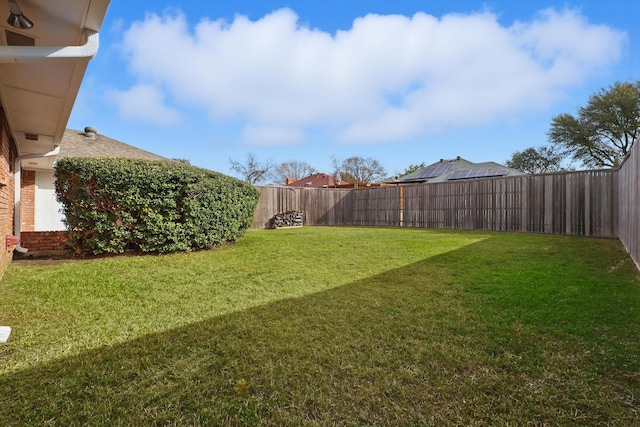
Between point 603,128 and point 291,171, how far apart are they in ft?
90.2

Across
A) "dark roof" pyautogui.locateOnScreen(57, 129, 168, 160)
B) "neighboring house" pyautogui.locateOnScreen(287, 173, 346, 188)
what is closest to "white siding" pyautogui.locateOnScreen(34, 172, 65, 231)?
"dark roof" pyautogui.locateOnScreen(57, 129, 168, 160)

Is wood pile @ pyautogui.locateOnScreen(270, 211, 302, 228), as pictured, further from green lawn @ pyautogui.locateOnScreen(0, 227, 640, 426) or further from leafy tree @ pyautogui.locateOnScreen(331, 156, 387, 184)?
leafy tree @ pyautogui.locateOnScreen(331, 156, 387, 184)

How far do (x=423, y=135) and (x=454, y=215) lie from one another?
10.3 meters

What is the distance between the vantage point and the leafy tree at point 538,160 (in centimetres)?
2427

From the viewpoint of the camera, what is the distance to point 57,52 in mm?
2406

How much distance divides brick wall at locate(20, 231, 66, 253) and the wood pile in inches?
304

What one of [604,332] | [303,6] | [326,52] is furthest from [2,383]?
[326,52]

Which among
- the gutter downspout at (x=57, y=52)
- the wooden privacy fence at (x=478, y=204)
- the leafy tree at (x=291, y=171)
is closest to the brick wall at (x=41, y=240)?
the gutter downspout at (x=57, y=52)

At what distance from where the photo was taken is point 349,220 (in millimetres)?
15430

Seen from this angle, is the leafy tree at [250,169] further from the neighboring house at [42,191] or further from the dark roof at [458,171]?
the neighboring house at [42,191]

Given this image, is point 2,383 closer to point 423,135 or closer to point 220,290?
point 220,290

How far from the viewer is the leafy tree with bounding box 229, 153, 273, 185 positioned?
32.2 meters

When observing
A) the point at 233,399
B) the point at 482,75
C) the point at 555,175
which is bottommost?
the point at 233,399

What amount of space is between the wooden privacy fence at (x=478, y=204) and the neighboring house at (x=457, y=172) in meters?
6.58
